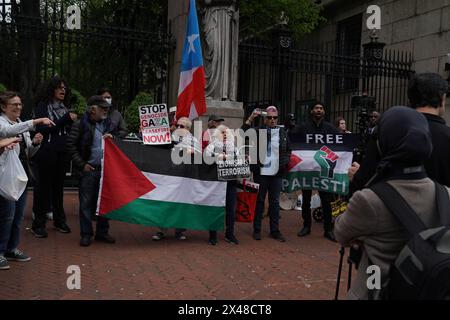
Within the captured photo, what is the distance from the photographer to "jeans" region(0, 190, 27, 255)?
223 inches

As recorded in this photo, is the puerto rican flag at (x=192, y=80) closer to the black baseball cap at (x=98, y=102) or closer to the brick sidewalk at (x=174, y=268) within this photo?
the black baseball cap at (x=98, y=102)

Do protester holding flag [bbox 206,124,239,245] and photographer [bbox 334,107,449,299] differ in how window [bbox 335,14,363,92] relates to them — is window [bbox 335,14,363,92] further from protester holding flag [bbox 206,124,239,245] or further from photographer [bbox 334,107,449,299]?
photographer [bbox 334,107,449,299]

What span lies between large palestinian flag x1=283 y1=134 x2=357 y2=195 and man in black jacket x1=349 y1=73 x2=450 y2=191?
5323 millimetres

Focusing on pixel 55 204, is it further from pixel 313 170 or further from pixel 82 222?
pixel 313 170

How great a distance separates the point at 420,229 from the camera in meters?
2.53

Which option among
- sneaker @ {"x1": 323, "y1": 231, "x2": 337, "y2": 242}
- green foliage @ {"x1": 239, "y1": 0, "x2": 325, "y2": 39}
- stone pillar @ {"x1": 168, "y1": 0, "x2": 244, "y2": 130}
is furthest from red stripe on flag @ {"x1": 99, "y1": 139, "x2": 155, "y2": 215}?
green foliage @ {"x1": 239, "y1": 0, "x2": 325, "y2": 39}

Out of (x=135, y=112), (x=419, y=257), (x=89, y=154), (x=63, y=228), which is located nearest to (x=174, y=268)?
(x=89, y=154)

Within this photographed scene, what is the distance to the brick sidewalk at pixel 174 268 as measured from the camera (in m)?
5.14

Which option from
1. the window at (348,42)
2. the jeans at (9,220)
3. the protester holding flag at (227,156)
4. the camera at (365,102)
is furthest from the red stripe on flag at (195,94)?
the window at (348,42)

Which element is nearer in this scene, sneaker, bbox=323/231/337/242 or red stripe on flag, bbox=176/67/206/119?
sneaker, bbox=323/231/337/242

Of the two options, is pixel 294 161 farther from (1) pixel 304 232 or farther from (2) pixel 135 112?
(2) pixel 135 112

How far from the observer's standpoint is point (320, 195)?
8.47 metres

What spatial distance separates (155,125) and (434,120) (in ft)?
17.1

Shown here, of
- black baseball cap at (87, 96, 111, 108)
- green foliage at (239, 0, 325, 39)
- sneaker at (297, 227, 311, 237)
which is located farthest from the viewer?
green foliage at (239, 0, 325, 39)
